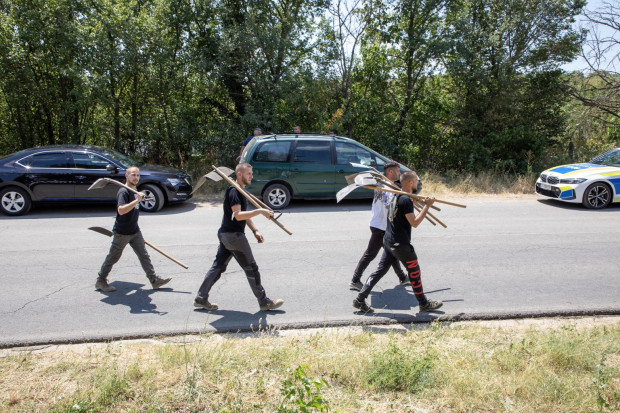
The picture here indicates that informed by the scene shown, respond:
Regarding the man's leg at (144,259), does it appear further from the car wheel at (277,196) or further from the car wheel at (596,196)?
the car wheel at (596,196)

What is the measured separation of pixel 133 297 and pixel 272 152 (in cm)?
657

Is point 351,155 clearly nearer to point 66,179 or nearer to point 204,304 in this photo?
point 66,179

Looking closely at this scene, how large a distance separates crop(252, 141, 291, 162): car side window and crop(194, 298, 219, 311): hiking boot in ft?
21.8

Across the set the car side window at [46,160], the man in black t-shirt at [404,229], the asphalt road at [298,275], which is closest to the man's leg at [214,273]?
the asphalt road at [298,275]

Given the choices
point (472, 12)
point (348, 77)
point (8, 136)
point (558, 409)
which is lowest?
point (558, 409)

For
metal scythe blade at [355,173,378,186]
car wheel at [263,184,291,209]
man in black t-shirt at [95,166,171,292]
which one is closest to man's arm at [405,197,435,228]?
metal scythe blade at [355,173,378,186]

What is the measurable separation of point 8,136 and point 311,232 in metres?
13.5

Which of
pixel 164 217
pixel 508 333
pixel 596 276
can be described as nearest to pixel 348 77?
pixel 164 217

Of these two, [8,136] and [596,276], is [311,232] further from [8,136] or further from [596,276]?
[8,136]

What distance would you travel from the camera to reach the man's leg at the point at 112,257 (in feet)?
19.3

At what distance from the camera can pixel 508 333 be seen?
15.8 ft

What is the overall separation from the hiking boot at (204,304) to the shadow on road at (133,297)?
15.4 inches

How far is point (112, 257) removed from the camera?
592 centimetres

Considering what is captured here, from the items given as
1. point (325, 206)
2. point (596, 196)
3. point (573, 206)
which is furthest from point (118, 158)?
point (596, 196)
